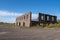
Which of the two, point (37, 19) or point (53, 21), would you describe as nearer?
point (37, 19)

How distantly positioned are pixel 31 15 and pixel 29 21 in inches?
80.9

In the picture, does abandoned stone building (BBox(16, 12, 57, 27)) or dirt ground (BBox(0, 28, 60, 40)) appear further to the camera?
abandoned stone building (BBox(16, 12, 57, 27))

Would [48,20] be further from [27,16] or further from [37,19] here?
[27,16]

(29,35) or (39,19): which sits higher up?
(39,19)

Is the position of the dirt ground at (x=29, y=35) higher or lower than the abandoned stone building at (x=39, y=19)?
lower

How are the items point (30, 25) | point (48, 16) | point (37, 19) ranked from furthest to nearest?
point (48, 16)
point (37, 19)
point (30, 25)

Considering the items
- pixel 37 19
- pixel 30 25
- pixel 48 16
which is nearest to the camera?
pixel 30 25

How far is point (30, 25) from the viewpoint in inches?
1799

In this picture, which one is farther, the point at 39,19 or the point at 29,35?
the point at 39,19

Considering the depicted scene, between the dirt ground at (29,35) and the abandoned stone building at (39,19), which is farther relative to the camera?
the abandoned stone building at (39,19)

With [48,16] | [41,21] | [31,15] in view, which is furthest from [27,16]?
[48,16]

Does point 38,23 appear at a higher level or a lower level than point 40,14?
lower

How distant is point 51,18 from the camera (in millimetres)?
53500

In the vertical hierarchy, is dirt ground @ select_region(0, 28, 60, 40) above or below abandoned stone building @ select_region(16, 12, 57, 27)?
below
